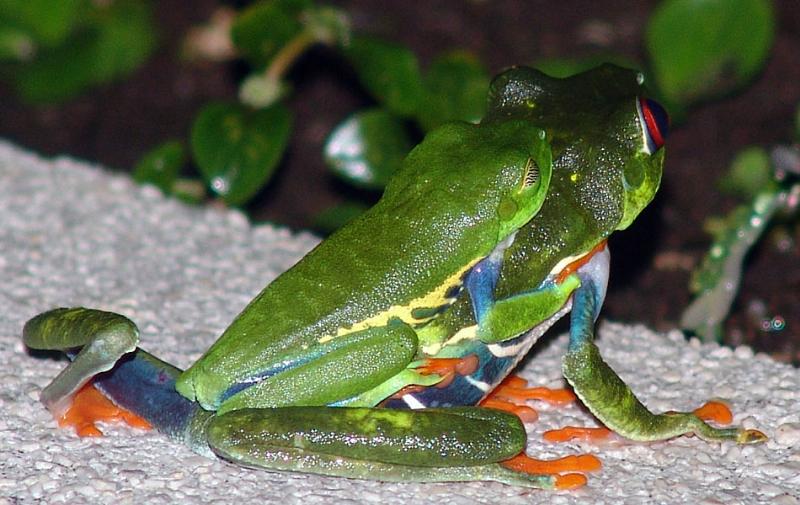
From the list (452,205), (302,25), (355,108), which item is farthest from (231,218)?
(452,205)

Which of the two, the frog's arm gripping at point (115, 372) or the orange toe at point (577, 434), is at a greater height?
the orange toe at point (577, 434)

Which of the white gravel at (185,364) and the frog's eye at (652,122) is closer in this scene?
the white gravel at (185,364)

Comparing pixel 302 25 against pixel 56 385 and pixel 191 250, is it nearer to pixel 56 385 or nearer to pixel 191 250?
pixel 191 250

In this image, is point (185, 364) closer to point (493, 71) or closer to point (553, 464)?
point (553, 464)

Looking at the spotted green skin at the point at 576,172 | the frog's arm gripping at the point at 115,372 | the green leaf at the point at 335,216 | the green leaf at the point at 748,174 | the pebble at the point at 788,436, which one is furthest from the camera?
the green leaf at the point at 748,174

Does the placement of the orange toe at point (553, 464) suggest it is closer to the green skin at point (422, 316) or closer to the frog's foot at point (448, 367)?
the green skin at point (422, 316)

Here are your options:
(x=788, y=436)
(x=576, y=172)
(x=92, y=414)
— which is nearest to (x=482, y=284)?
(x=576, y=172)

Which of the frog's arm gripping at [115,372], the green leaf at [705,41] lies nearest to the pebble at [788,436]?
the frog's arm gripping at [115,372]
